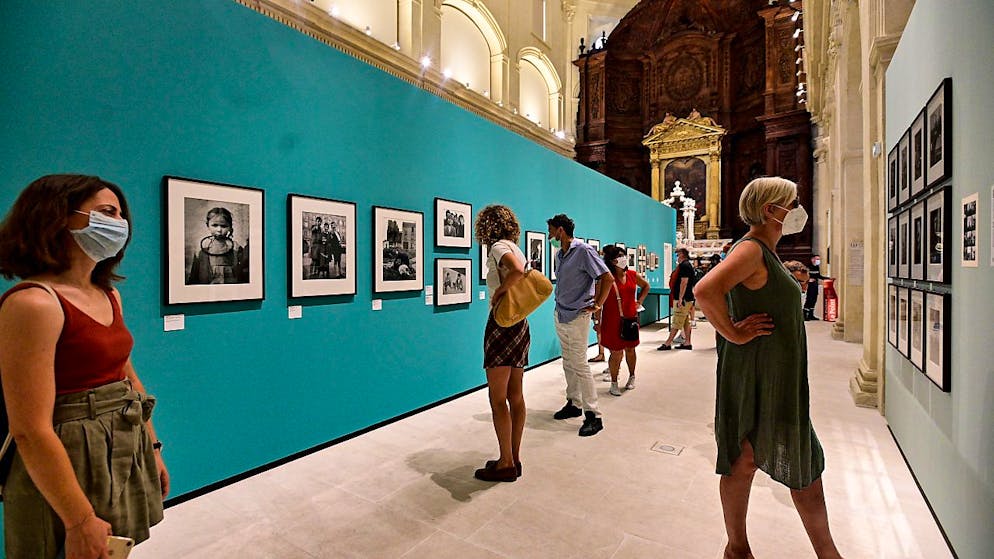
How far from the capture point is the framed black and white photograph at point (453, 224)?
5.80 m

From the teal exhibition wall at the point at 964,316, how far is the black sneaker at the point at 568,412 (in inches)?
113

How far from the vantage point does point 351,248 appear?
4.68 m

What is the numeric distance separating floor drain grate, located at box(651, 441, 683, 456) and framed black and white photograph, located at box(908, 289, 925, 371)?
1879 mm

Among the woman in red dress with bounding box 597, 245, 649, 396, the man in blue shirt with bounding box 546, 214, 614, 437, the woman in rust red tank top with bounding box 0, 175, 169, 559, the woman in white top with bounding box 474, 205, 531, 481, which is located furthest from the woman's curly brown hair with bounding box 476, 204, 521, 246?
the woman in red dress with bounding box 597, 245, 649, 396

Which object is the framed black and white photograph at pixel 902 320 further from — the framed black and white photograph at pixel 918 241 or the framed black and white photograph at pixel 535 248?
the framed black and white photograph at pixel 535 248

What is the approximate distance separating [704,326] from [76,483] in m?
13.8

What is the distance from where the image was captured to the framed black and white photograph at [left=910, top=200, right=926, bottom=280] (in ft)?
10.9

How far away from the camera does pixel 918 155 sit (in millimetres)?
3475

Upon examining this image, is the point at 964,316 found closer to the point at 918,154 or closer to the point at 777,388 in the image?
the point at 777,388

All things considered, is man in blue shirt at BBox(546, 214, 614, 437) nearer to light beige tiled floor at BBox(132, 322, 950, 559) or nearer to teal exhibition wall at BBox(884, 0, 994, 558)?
light beige tiled floor at BBox(132, 322, 950, 559)

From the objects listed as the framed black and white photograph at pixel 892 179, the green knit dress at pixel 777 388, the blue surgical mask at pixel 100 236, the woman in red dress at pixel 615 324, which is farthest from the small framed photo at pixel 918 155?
the blue surgical mask at pixel 100 236

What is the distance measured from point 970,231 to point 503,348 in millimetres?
2685

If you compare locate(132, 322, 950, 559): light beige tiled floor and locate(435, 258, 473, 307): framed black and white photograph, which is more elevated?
locate(435, 258, 473, 307): framed black and white photograph

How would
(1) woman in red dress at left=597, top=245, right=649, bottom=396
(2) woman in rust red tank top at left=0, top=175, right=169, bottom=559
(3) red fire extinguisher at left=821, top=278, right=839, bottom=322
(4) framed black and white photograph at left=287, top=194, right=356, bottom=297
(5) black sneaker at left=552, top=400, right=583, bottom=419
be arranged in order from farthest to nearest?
(3) red fire extinguisher at left=821, top=278, right=839, bottom=322
(1) woman in red dress at left=597, top=245, right=649, bottom=396
(5) black sneaker at left=552, top=400, right=583, bottom=419
(4) framed black and white photograph at left=287, top=194, right=356, bottom=297
(2) woman in rust red tank top at left=0, top=175, right=169, bottom=559
